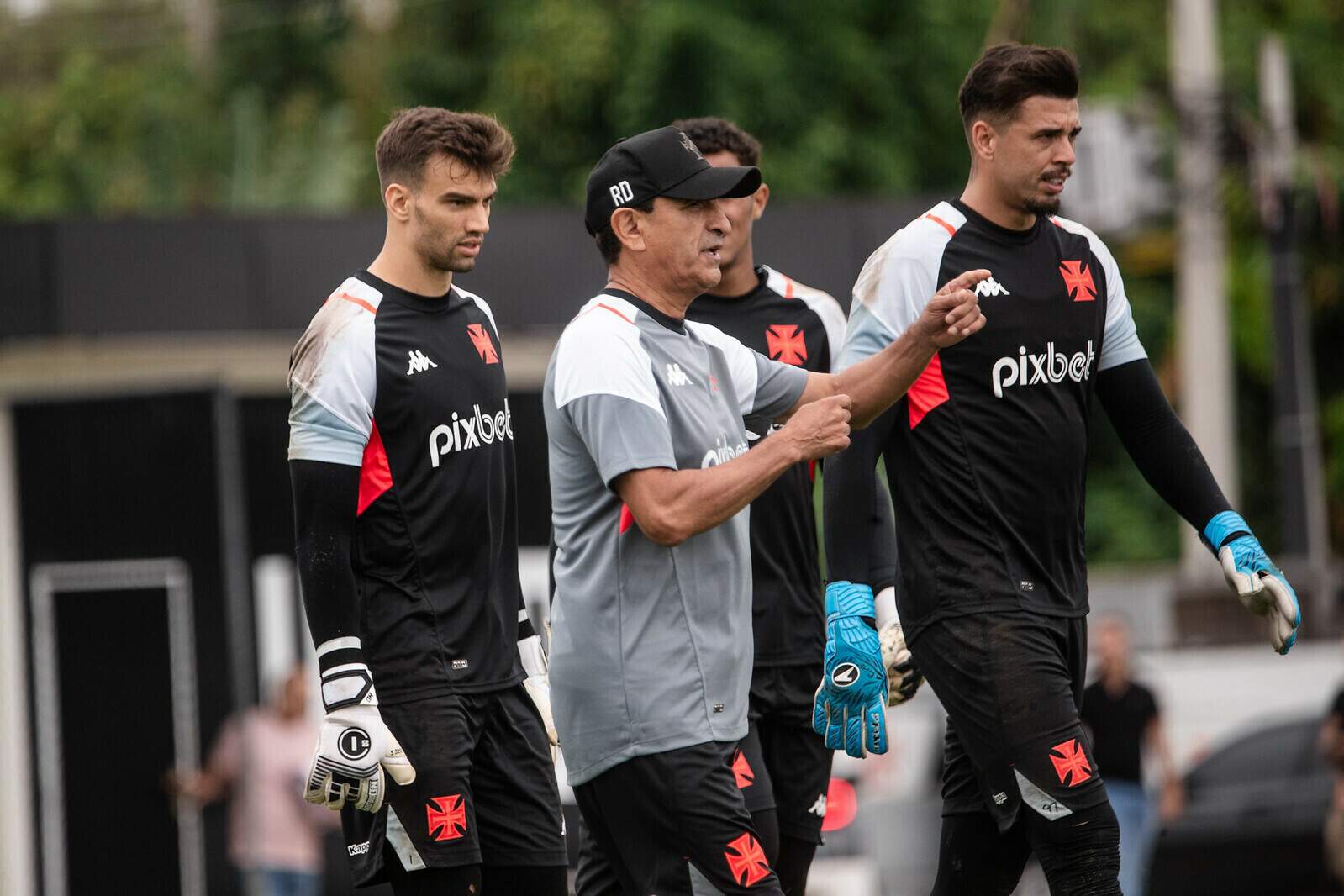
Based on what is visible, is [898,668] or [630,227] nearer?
[630,227]

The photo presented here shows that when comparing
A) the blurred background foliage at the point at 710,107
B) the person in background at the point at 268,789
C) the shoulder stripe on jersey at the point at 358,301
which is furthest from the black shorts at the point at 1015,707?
the blurred background foliage at the point at 710,107

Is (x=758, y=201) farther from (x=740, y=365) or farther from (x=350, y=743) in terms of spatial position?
(x=350, y=743)

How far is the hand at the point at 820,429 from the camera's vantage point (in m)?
4.66

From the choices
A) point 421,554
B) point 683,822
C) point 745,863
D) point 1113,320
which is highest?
point 1113,320

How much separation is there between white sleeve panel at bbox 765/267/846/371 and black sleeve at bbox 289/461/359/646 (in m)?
2.11

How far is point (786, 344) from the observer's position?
6547 mm

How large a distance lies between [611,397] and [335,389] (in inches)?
33.2

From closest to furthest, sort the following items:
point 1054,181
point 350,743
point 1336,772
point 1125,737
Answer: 1. point 350,743
2. point 1054,181
3. point 1336,772
4. point 1125,737

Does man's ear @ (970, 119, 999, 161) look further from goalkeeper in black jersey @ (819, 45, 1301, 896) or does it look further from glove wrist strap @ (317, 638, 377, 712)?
glove wrist strap @ (317, 638, 377, 712)

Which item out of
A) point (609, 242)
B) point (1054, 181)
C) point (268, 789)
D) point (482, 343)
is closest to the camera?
point (609, 242)

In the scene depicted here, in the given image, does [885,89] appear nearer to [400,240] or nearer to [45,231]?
[45,231]

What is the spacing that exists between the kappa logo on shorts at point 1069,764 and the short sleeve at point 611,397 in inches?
52.0

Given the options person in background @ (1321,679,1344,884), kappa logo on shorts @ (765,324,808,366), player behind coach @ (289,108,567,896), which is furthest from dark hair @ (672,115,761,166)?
person in background @ (1321,679,1344,884)

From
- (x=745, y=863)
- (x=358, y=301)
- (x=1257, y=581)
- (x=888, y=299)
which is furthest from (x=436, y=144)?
(x=1257, y=581)
